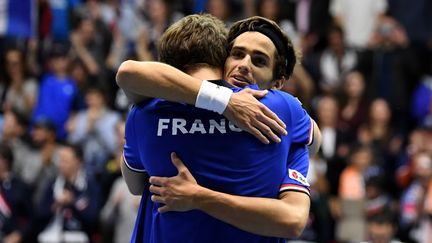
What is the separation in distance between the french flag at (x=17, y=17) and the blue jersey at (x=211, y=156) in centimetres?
929

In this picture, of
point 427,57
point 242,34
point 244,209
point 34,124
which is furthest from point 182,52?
point 427,57

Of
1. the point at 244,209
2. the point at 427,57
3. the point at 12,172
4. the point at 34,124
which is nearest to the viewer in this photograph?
the point at 244,209

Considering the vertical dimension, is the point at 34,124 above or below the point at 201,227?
below

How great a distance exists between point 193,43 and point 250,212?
733mm

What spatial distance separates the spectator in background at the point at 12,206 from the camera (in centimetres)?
1118

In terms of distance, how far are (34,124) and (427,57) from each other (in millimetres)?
4968

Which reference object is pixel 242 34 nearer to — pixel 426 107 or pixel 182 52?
pixel 182 52

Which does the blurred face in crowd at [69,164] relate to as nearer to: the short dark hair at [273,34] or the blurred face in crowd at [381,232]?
the blurred face in crowd at [381,232]

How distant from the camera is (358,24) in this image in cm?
1434

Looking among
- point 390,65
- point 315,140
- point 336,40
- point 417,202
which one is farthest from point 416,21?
point 315,140

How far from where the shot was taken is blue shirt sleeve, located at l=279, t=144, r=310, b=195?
4441mm

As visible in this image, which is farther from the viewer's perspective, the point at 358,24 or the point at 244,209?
the point at 358,24

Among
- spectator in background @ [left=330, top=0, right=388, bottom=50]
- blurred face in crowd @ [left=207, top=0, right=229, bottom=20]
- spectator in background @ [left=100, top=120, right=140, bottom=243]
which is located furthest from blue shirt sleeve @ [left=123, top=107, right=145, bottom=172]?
spectator in background @ [left=330, top=0, right=388, bottom=50]

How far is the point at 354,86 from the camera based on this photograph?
12547 millimetres
